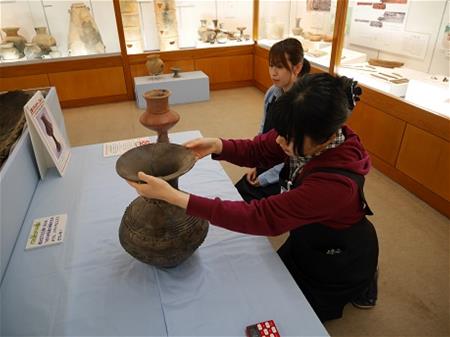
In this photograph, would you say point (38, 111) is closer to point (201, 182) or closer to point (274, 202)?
point (201, 182)

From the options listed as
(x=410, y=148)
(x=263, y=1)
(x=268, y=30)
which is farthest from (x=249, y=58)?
(x=410, y=148)

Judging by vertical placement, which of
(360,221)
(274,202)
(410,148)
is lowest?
(410,148)

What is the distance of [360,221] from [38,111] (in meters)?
1.66

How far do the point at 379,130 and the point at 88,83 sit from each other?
3.57 meters

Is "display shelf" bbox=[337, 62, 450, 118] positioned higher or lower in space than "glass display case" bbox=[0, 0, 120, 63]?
lower

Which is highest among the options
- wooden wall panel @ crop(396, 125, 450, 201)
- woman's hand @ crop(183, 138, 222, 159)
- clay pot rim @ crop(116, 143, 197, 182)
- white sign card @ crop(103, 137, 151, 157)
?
clay pot rim @ crop(116, 143, 197, 182)

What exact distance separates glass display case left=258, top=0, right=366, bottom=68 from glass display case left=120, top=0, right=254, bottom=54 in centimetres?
32

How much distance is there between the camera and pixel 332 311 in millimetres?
1446

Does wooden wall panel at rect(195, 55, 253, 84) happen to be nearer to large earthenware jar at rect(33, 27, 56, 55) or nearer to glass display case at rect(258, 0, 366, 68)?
glass display case at rect(258, 0, 366, 68)

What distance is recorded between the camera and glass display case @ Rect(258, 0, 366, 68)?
338cm

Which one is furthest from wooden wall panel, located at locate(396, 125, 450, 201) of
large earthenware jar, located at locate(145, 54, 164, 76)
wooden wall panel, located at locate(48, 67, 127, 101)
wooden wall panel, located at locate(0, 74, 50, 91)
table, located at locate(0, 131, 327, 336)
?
wooden wall panel, located at locate(0, 74, 50, 91)

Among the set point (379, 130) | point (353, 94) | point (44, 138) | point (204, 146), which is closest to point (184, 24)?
point (379, 130)

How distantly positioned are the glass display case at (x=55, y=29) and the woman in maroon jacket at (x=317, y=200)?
375cm

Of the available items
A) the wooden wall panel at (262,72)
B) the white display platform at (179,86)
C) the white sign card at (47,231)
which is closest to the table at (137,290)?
the white sign card at (47,231)
